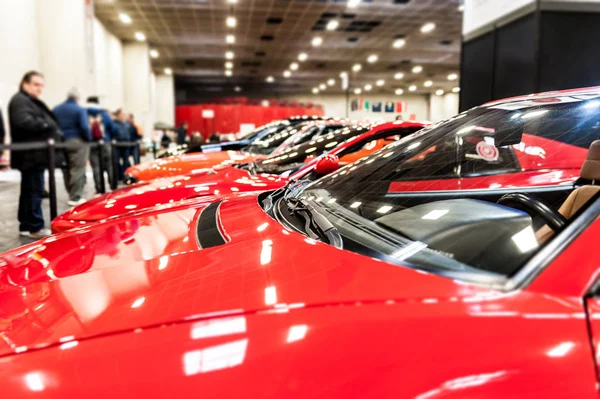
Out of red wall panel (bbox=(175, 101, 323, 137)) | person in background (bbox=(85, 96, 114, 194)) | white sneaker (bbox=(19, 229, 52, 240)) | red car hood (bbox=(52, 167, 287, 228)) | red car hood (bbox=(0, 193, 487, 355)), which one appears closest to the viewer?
red car hood (bbox=(0, 193, 487, 355))

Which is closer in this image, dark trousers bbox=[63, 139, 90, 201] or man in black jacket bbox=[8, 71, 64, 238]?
man in black jacket bbox=[8, 71, 64, 238]

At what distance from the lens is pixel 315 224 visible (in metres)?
1.37

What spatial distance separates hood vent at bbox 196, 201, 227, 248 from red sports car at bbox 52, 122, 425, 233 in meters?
0.88

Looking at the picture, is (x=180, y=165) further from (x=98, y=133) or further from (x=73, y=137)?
(x=98, y=133)

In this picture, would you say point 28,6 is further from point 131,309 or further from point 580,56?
point 131,309

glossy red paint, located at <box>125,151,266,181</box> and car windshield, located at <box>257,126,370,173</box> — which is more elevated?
car windshield, located at <box>257,126,370,173</box>

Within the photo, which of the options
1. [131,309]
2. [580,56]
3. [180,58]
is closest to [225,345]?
[131,309]

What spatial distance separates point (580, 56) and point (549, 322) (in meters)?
5.42

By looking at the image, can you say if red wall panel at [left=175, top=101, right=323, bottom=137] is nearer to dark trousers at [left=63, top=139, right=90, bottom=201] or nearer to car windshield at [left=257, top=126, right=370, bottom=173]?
dark trousers at [left=63, top=139, right=90, bottom=201]

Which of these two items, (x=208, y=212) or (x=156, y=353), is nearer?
(x=156, y=353)

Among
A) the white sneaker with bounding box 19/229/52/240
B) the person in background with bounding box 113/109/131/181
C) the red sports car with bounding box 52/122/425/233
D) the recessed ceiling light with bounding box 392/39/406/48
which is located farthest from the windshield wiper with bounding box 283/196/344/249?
the recessed ceiling light with bounding box 392/39/406/48

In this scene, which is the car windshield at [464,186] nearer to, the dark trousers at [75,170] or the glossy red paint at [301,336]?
the glossy red paint at [301,336]

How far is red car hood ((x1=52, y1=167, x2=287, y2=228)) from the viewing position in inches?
112

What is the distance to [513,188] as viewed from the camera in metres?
2.37
